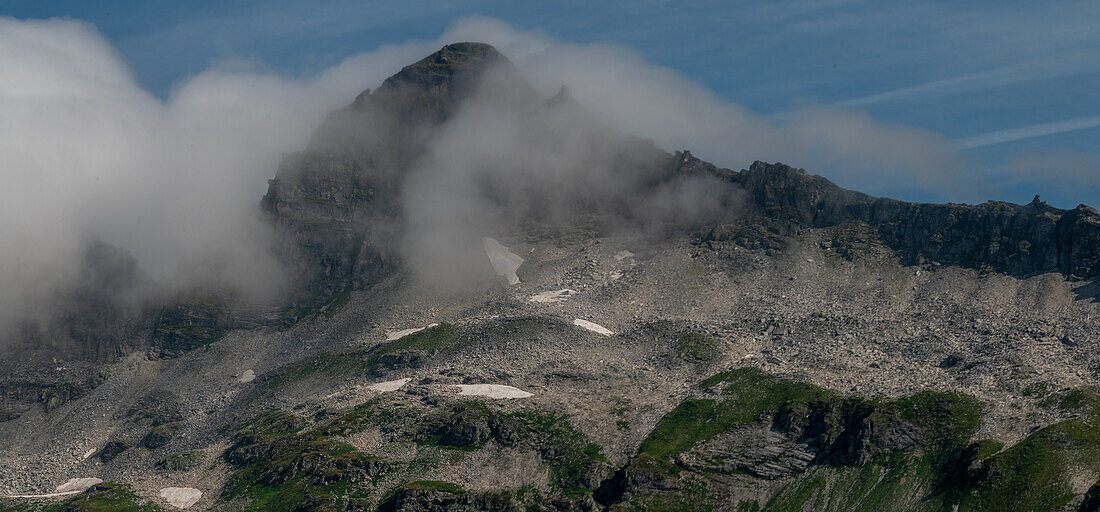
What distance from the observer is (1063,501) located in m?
196

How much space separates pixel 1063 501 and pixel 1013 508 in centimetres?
906

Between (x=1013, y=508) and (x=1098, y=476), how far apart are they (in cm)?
1760

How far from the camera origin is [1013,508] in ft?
655

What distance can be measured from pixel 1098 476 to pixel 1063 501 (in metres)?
10.1

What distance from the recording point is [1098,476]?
19900 cm
